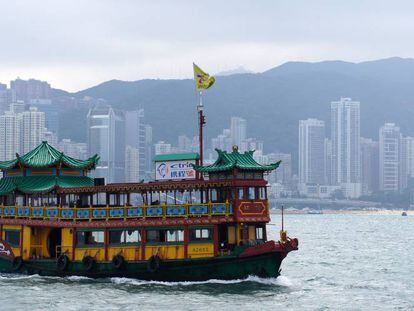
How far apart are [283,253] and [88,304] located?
8.09 metres

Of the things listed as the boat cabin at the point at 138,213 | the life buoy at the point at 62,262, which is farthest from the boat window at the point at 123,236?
the life buoy at the point at 62,262

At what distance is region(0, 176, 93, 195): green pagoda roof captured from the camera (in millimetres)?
45188

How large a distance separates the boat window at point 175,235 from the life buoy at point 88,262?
142 inches

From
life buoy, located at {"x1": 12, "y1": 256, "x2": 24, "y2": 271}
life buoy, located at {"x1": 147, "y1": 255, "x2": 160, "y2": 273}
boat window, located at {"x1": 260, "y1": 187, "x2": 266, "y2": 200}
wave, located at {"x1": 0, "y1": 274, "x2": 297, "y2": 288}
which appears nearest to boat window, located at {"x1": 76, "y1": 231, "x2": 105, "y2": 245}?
wave, located at {"x1": 0, "y1": 274, "x2": 297, "y2": 288}

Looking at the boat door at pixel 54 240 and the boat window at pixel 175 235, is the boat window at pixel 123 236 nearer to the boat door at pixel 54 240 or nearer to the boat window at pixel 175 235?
the boat window at pixel 175 235

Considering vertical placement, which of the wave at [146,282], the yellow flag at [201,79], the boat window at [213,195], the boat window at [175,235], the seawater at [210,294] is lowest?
the seawater at [210,294]

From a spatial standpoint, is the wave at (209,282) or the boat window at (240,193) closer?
the wave at (209,282)

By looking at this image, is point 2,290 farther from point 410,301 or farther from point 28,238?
point 410,301

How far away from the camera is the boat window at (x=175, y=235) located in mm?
41094

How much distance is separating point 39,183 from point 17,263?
3753 millimetres

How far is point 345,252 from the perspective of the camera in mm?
75938

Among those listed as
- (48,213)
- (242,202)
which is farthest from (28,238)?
Result: (242,202)

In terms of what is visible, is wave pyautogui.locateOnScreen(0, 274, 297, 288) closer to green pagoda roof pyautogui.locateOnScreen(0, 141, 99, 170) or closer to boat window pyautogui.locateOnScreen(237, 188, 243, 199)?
boat window pyautogui.locateOnScreen(237, 188, 243, 199)

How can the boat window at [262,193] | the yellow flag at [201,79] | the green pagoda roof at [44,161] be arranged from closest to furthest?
the boat window at [262,193] → the yellow flag at [201,79] → the green pagoda roof at [44,161]
